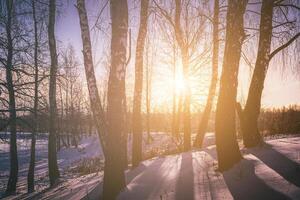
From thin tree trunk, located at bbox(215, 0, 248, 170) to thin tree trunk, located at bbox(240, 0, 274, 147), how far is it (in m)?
1.96

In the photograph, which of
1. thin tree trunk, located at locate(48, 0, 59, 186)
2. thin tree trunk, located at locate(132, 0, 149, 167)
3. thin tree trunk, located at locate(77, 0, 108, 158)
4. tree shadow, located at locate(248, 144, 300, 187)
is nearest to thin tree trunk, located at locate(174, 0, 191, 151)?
thin tree trunk, located at locate(132, 0, 149, 167)

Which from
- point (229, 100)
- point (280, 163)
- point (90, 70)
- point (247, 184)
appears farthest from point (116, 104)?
point (90, 70)

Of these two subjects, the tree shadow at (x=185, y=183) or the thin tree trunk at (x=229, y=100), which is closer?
the tree shadow at (x=185, y=183)

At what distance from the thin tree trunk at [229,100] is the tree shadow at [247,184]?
0.94ft

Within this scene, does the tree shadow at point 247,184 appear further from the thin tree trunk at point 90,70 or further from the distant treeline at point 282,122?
the distant treeline at point 282,122

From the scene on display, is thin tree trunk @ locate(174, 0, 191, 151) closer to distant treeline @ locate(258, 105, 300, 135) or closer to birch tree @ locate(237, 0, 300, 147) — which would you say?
distant treeline @ locate(258, 105, 300, 135)

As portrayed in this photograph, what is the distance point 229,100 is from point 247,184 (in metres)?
1.76

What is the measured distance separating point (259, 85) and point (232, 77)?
2.20 meters

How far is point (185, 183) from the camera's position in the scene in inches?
230

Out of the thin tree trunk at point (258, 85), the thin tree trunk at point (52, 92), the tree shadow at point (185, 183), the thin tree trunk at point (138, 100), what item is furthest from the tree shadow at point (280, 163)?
→ the thin tree trunk at point (52, 92)

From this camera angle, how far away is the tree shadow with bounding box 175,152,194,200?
17.1ft

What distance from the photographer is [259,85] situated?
26.2ft

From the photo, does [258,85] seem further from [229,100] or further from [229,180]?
[229,180]

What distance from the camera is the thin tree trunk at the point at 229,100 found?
6.08 meters
